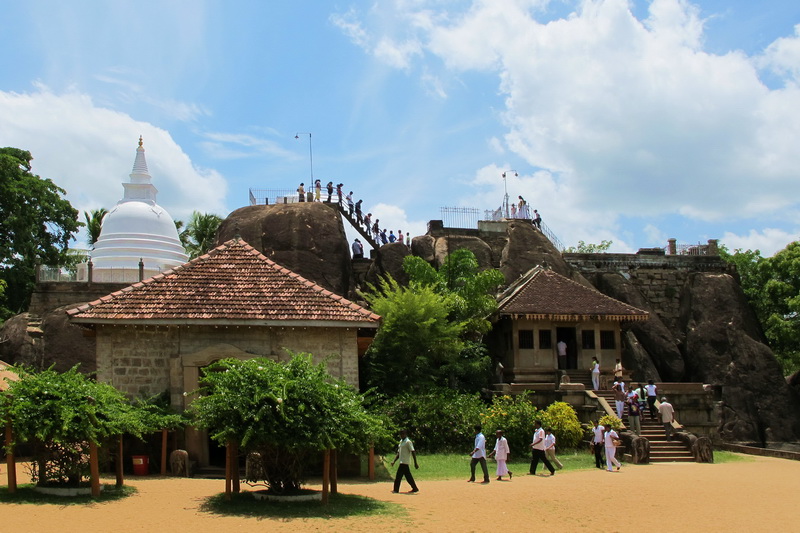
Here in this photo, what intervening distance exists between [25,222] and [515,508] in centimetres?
2783

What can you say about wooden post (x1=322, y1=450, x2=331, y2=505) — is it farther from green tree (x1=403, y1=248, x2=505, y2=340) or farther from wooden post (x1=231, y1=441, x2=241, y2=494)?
green tree (x1=403, y1=248, x2=505, y2=340)

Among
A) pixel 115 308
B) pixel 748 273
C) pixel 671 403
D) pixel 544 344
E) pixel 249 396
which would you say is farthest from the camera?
pixel 748 273

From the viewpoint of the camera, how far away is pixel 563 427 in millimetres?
20078

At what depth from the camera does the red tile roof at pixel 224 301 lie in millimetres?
15930

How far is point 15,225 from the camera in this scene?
32406 mm

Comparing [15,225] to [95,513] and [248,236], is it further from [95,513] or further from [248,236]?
[95,513]

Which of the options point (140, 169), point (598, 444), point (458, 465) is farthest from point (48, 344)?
point (598, 444)

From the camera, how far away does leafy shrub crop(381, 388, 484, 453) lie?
65.3 feet

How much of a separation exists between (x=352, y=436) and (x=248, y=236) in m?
20.1

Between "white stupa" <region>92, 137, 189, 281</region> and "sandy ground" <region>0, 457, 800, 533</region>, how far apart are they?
53.0 ft

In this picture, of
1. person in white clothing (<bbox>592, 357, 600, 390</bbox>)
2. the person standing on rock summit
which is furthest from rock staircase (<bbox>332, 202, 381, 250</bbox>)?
person in white clothing (<bbox>592, 357, 600, 390</bbox>)

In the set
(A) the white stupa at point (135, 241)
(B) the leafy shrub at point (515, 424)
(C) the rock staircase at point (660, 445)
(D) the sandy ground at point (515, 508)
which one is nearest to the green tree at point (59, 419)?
(D) the sandy ground at point (515, 508)

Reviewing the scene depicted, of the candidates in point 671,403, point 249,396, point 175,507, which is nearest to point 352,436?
point 249,396

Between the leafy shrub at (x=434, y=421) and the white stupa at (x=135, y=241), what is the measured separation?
43.4 ft
